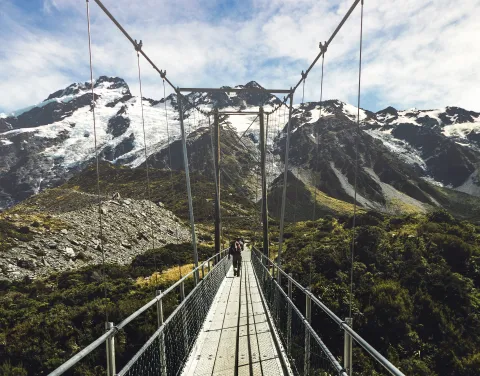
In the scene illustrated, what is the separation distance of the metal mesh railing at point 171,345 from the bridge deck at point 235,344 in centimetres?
18

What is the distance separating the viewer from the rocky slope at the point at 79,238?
2569 centimetres

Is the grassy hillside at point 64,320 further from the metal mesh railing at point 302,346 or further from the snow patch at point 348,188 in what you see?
the snow patch at point 348,188

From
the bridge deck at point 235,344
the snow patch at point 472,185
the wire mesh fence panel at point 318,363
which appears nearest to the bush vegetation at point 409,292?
the bridge deck at point 235,344

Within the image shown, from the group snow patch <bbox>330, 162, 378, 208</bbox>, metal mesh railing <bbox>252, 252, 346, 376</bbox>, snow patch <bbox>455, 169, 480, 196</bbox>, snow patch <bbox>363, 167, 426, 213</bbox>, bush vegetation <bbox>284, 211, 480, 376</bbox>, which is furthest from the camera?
snow patch <bbox>455, 169, 480, 196</bbox>

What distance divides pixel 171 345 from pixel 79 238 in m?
30.2

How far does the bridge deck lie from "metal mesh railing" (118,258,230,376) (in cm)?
18

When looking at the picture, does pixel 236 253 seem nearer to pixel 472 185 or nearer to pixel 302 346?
pixel 302 346

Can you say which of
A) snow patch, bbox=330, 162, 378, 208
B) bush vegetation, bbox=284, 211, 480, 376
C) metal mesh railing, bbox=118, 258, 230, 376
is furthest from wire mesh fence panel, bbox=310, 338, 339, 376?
snow patch, bbox=330, 162, 378, 208

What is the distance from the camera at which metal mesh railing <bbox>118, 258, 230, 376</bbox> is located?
3.93m

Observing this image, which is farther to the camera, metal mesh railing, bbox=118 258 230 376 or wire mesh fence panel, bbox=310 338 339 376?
wire mesh fence panel, bbox=310 338 339 376

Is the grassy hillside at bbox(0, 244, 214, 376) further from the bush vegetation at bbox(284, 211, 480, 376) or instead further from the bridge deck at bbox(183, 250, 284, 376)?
the bush vegetation at bbox(284, 211, 480, 376)

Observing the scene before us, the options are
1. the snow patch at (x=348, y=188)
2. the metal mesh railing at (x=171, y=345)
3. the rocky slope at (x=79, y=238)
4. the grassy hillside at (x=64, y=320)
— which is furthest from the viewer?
the snow patch at (x=348, y=188)

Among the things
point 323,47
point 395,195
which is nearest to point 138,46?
point 323,47

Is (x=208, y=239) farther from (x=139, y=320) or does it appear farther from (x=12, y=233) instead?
(x=139, y=320)
